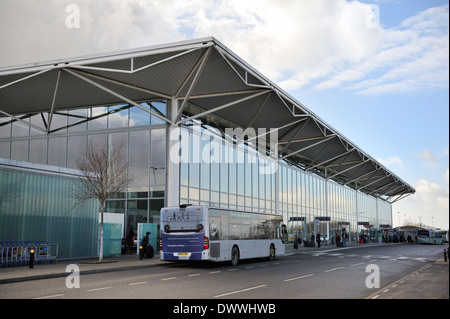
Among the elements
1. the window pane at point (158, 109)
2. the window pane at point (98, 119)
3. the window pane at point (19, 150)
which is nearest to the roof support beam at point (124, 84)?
the window pane at point (158, 109)

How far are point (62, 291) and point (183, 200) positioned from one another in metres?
18.3

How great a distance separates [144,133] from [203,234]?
13319 millimetres

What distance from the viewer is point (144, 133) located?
32062mm

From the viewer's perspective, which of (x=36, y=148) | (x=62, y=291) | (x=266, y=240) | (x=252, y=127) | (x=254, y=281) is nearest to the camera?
(x=62, y=291)

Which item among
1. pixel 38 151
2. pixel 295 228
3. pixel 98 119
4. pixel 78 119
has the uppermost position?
pixel 78 119

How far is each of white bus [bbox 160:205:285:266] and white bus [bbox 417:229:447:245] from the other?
2268 inches

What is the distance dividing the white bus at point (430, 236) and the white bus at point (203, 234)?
57618mm

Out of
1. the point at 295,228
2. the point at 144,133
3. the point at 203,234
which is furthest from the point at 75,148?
the point at 295,228

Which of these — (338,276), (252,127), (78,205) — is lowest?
(338,276)

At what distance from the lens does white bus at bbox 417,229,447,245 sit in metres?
72.8

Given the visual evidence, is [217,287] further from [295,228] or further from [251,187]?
[295,228]

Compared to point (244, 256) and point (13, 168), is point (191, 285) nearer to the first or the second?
point (244, 256)
